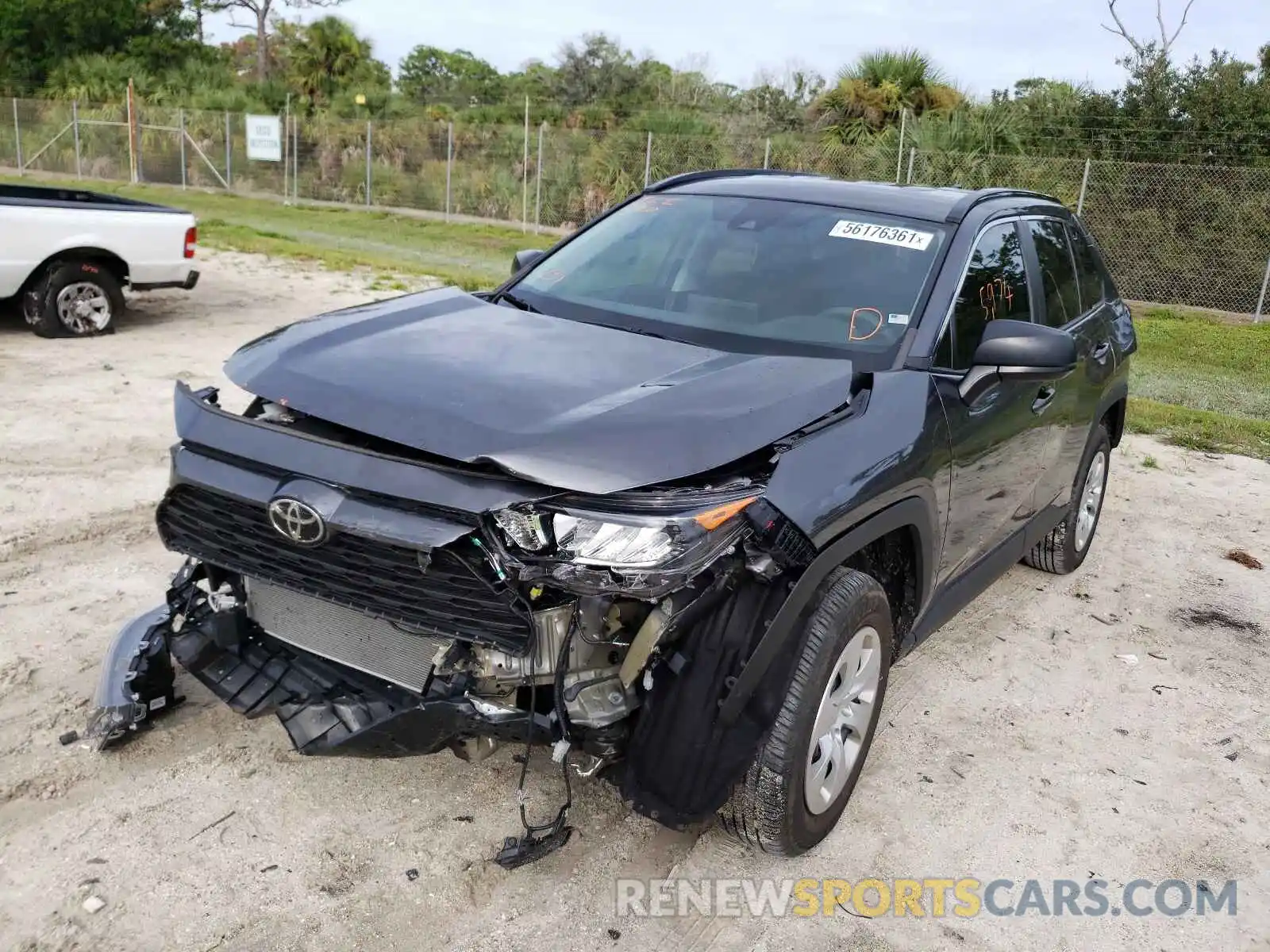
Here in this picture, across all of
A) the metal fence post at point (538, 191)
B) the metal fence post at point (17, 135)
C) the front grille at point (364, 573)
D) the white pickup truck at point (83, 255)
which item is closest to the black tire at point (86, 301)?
the white pickup truck at point (83, 255)

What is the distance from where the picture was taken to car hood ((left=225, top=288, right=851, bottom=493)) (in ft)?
8.54

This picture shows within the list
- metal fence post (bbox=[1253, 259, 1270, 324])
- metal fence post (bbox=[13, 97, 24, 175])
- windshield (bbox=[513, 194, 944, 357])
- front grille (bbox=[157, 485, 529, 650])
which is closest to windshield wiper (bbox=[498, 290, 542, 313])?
windshield (bbox=[513, 194, 944, 357])

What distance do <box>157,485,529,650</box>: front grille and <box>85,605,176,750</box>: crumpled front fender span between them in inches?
20.6

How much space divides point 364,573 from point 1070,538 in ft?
12.6

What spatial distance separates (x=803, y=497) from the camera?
2.71 metres

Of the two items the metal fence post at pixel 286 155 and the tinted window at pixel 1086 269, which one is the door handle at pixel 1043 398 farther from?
the metal fence post at pixel 286 155

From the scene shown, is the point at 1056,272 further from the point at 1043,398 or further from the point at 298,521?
the point at 298,521

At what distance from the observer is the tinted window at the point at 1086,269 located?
501 centimetres

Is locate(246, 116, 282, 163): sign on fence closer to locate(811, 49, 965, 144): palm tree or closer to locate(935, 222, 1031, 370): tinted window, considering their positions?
locate(811, 49, 965, 144): palm tree

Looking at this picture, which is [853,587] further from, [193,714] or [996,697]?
[193,714]

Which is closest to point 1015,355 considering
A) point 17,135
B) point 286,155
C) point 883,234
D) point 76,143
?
point 883,234

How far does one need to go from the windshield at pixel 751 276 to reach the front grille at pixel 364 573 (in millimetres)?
1377

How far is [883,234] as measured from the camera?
3.90 m

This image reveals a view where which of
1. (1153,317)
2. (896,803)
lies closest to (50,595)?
(896,803)
